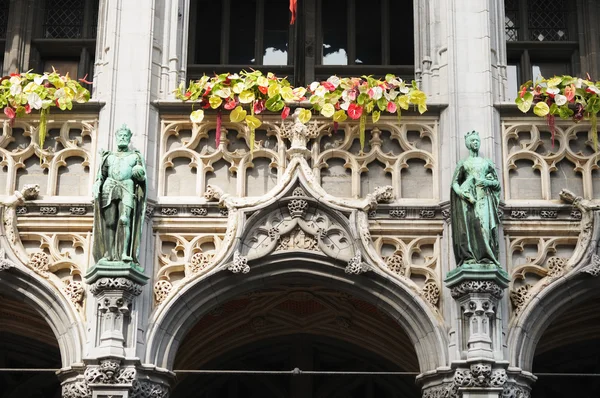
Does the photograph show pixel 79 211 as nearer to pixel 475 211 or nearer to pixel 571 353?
pixel 475 211

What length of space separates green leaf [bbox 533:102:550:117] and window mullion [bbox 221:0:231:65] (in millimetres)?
5457

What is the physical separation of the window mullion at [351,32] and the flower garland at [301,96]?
8.61 ft

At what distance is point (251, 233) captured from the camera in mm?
20609

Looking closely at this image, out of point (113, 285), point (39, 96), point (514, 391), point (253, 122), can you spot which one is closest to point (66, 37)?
point (39, 96)

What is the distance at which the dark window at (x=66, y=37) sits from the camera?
24062 millimetres

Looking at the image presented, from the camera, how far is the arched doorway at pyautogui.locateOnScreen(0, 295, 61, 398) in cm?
2238

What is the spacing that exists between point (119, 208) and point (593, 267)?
22.1ft

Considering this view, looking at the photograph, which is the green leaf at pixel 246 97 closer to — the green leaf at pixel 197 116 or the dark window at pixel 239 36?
the green leaf at pixel 197 116

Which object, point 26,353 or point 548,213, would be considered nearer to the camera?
point 548,213

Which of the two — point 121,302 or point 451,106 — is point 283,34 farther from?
point 121,302

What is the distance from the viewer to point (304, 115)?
21.1 metres

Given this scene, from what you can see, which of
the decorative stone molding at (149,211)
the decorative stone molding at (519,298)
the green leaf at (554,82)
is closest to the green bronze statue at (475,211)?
the decorative stone molding at (519,298)

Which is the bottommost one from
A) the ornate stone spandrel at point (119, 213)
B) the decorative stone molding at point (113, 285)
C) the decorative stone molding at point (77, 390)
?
the decorative stone molding at point (77, 390)

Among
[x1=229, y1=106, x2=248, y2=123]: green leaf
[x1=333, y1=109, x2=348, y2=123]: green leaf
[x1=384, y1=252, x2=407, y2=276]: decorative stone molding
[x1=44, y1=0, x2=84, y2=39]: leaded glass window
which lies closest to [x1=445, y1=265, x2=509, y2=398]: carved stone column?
[x1=384, y1=252, x2=407, y2=276]: decorative stone molding
